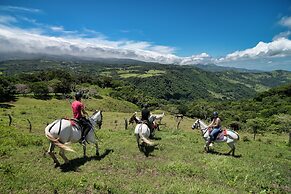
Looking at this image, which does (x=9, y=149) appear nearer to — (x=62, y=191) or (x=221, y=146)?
(x=62, y=191)

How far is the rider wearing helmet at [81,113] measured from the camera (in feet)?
47.6

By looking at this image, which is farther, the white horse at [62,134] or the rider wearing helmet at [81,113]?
the rider wearing helmet at [81,113]

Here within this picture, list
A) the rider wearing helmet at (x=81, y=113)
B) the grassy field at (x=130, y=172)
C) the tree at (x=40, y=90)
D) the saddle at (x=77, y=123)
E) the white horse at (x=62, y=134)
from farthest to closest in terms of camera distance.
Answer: the tree at (x=40, y=90) → the rider wearing helmet at (x=81, y=113) → the saddle at (x=77, y=123) → the white horse at (x=62, y=134) → the grassy field at (x=130, y=172)

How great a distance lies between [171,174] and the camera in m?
13.7

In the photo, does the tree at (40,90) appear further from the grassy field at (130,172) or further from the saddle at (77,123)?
the saddle at (77,123)

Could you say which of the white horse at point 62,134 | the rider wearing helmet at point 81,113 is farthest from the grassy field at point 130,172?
the rider wearing helmet at point 81,113

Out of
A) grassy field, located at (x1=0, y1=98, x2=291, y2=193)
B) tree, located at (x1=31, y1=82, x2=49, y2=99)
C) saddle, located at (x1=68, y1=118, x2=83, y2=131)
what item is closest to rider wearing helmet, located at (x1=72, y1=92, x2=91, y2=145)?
saddle, located at (x1=68, y1=118, x2=83, y2=131)

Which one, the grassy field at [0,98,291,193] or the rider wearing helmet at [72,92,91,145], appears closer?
the grassy field at [0,98,291,193]

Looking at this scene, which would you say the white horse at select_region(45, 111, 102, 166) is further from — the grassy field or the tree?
the tree

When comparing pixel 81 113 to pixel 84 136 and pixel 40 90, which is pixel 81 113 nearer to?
pixel 84 136

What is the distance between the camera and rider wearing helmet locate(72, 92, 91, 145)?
47.6ft

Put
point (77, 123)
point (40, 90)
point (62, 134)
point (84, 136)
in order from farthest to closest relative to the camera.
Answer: point (40, 90)
point (84, 136)
point (77, 123)
point (62, 134)

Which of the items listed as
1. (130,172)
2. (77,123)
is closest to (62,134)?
(77,123)

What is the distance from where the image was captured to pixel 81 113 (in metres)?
14.8
